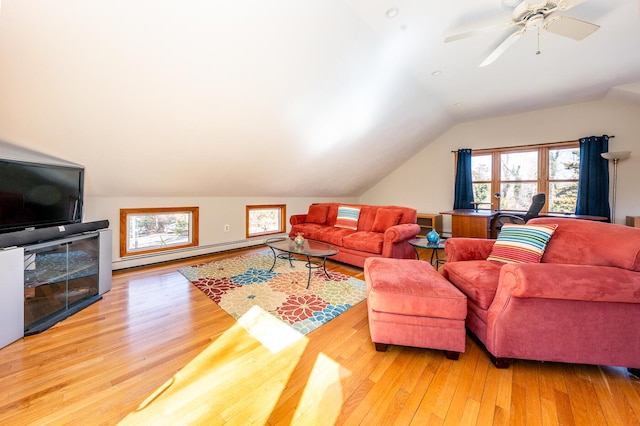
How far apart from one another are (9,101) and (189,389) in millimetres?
2438

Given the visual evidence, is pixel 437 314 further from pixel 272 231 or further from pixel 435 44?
pixel 272 231

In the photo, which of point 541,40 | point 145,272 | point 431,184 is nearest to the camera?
point 541,40

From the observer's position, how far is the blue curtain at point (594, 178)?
404 cm

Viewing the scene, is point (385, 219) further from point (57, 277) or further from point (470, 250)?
point (57, 277)

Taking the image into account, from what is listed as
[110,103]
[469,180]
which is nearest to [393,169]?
[469,180]

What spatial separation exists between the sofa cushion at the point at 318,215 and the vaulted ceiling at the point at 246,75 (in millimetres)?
1026

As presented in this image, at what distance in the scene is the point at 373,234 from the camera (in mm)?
3570

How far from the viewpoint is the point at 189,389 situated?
1369mm

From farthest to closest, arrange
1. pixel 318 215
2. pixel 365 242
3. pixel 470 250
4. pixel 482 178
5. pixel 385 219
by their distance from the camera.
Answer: pixel 482 178, pixel 318 215, pixel 385 219, pixel 365 242, pixel 470 250

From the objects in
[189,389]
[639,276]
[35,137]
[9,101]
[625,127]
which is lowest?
[189,389]

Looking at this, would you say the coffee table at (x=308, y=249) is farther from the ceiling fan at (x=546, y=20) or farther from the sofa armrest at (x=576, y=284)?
the ceiling fan at (x=546, y=20)

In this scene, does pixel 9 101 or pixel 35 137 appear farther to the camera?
pixel 35 137

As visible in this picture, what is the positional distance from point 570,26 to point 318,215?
3.70 meters

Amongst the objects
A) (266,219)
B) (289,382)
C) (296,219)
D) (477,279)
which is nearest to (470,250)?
(477,279)
